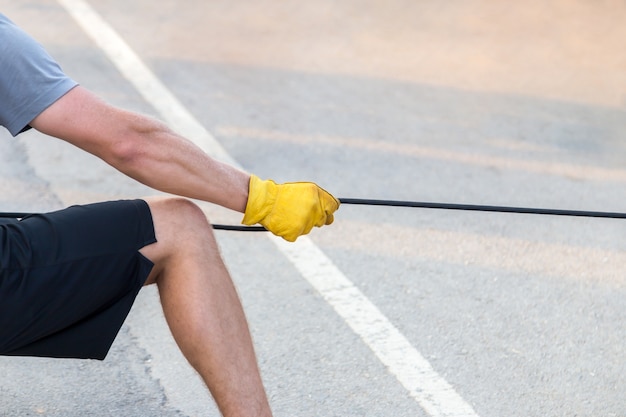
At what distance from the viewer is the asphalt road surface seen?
3.60m

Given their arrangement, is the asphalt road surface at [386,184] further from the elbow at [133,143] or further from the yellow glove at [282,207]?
the elbow at [133,143]

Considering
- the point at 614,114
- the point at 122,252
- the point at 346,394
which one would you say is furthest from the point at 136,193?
the point at 614,114

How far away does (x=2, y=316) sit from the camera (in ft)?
8.38

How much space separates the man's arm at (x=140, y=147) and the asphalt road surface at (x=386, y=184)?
0.86 meters

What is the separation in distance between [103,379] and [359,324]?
3.21 feet

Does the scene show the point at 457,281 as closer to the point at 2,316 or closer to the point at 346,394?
the point at 346,394

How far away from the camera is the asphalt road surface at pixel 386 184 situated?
11.8 feet

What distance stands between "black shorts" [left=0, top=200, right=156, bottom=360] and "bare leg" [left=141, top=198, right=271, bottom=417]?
68 mm

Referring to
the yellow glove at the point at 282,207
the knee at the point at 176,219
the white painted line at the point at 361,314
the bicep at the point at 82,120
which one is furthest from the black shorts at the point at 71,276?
the white painted line at the point at 361,314

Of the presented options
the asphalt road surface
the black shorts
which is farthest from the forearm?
the asphalt road surface

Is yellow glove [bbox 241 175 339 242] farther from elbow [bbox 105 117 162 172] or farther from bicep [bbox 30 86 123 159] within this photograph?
bicep [bbox 30 86 123 159]

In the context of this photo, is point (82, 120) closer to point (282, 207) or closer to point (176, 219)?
point (176, 219)

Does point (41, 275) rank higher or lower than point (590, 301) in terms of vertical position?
higher

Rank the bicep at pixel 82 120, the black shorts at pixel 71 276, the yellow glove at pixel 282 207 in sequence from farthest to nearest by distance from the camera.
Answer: the yellow glove at pixel 282 207, the bicep at pixel 82 120, the black shorts at pixel 71 276
